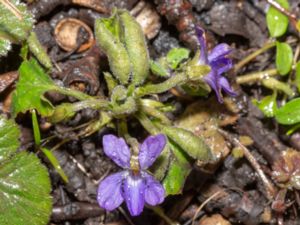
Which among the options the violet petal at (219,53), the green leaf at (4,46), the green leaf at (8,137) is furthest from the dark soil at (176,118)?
the violet petal at (219,53)

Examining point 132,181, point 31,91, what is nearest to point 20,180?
point 31,91

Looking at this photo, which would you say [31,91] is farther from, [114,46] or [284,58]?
[284,58]

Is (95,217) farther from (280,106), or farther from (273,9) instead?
(273,9)

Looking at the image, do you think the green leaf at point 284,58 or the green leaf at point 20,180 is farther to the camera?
the green leaf at point 284,58

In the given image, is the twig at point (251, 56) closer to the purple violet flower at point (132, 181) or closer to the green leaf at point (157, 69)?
the green leaf at point (157, 69)

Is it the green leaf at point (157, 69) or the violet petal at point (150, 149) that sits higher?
the green leaf at point (157, 69)

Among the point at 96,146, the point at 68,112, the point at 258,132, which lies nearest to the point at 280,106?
the point at 258,132

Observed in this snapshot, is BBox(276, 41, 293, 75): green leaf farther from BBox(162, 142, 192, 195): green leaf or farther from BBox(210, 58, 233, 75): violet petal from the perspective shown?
BBox(162, 142, 192, 195): green leaf
